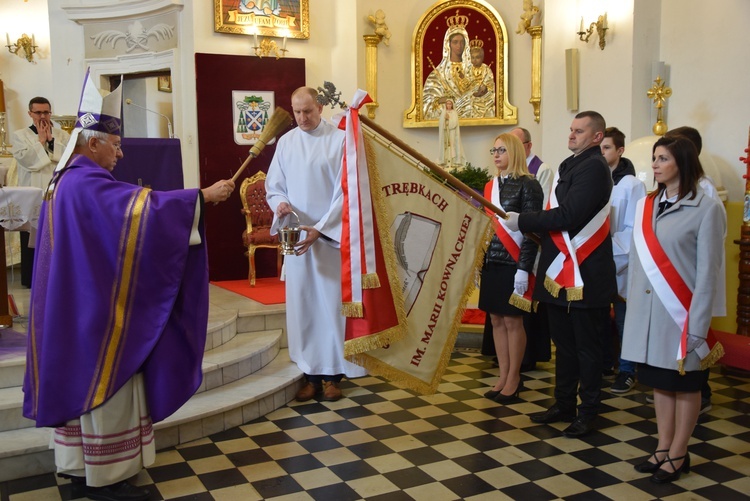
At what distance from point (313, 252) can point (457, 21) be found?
6.12 metres

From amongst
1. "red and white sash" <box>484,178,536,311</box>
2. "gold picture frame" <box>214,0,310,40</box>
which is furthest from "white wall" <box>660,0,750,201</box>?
"gold picture frame" <box>214,0,310,40</box>

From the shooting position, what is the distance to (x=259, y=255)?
8.72 metres

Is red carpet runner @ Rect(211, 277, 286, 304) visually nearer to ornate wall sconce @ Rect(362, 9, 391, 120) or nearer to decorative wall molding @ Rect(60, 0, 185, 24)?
ornate wall sconce @ Rect(362, 9, 391, 120)

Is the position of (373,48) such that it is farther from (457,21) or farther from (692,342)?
(692,342)

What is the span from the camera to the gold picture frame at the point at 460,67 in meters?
9.90

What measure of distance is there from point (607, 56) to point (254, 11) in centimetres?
405

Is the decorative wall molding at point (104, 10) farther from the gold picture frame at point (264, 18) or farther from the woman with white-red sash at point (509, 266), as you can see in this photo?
the woman with white-red sash at point (509, 266)

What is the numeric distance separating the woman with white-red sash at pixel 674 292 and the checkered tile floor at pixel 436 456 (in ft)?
1.16

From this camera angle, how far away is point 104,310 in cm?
332

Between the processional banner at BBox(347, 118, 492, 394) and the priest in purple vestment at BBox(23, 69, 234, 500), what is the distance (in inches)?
33.3

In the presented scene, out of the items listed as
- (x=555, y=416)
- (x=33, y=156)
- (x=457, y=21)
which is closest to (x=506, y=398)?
(x=555, y=416)

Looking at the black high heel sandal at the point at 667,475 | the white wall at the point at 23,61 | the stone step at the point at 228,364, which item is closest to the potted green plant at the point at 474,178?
the stone step at the point at 228,364

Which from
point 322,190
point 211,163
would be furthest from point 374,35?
point 322,190

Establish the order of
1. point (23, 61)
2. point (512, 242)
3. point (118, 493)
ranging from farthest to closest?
1. point (23, 61)
2. point (512, 242)
3. point (118, 493)
